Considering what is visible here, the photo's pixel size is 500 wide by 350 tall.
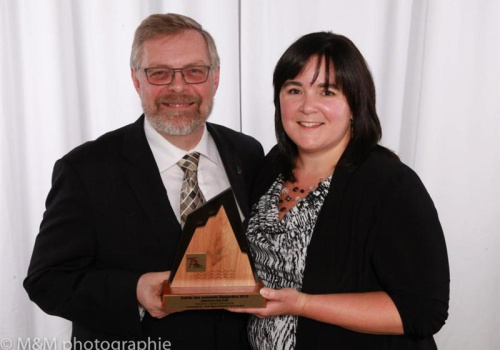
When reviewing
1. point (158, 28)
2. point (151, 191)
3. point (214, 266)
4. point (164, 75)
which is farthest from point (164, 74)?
point (214, 266)

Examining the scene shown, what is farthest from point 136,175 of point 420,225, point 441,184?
point 441,184

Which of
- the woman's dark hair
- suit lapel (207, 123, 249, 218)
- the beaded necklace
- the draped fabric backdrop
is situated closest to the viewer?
the woman's dark hair

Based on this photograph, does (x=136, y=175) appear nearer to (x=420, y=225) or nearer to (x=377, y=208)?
(x=377, y=208)

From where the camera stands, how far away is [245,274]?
140cm

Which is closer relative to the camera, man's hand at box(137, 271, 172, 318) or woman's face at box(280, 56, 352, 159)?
man's hand at box(137, 271, 172, 318)

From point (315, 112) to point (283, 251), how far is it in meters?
0.44

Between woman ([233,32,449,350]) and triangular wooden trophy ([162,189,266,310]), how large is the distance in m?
0.08

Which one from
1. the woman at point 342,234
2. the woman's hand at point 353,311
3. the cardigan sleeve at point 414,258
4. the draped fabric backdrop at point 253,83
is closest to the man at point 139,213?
the woman at point 342,234

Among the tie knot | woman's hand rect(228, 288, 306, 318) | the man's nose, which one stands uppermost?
the man's nose

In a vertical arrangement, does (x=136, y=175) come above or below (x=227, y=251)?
above

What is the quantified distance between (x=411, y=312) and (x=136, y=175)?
91cm

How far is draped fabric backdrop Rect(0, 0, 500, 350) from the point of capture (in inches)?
94.6

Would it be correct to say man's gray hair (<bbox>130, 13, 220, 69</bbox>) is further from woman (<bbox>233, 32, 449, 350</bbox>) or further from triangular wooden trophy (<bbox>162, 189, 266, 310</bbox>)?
triangular wooden trophy (<bbox>162, 189, 266, 310</bbox>)

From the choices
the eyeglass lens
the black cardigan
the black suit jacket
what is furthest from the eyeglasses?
the black cardigan
